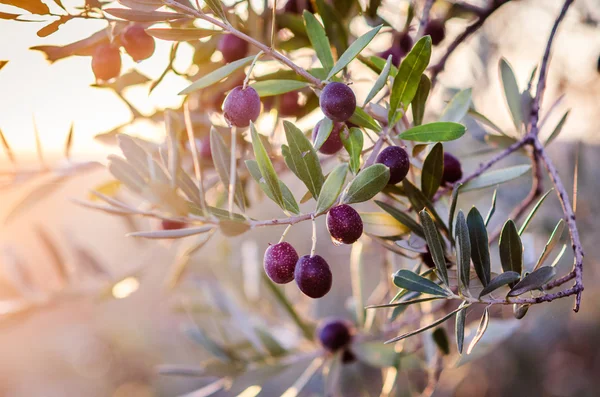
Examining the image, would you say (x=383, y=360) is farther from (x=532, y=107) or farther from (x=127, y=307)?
(x=127, y=307)

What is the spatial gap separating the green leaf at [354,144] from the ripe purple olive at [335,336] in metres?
0.58

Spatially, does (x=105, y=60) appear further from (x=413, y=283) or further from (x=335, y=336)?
(x=335, y=336)

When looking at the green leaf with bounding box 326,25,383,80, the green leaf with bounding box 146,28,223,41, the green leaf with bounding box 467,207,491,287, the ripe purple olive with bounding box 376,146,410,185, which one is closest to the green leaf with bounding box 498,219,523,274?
the green leaf with bounding box 467,207,491,287

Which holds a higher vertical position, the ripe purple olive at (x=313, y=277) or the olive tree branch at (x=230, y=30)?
the olive tree branch at (x=230, y=30)

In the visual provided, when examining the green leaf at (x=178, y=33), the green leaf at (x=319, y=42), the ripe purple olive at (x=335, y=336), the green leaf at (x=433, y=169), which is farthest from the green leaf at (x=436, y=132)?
the ripe purple olive at (x=335, y=336)

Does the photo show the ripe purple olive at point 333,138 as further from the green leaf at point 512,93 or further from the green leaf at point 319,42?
the green leaf at point 512,93

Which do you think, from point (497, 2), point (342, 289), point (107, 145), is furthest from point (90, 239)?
→ point (497, 2)

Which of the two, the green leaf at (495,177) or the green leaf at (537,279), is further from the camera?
the green leaf at (495,177)

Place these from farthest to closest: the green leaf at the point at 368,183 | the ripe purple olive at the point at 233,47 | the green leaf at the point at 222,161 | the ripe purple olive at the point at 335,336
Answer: the ripe purple olive at the point at 335,336 < the ripe purple olive at the point at 233,47 < the green leaf at the point at 222,161 < the green leaf at the point at 368,183

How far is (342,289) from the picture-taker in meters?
4.35

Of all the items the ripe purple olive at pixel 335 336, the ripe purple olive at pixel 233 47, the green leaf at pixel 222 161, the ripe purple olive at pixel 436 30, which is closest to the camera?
the green leaf at pixel 222 161

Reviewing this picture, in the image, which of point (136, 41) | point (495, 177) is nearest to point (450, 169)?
point (495, 177)

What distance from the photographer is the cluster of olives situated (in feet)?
1.89

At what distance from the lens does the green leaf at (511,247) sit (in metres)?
0.50
